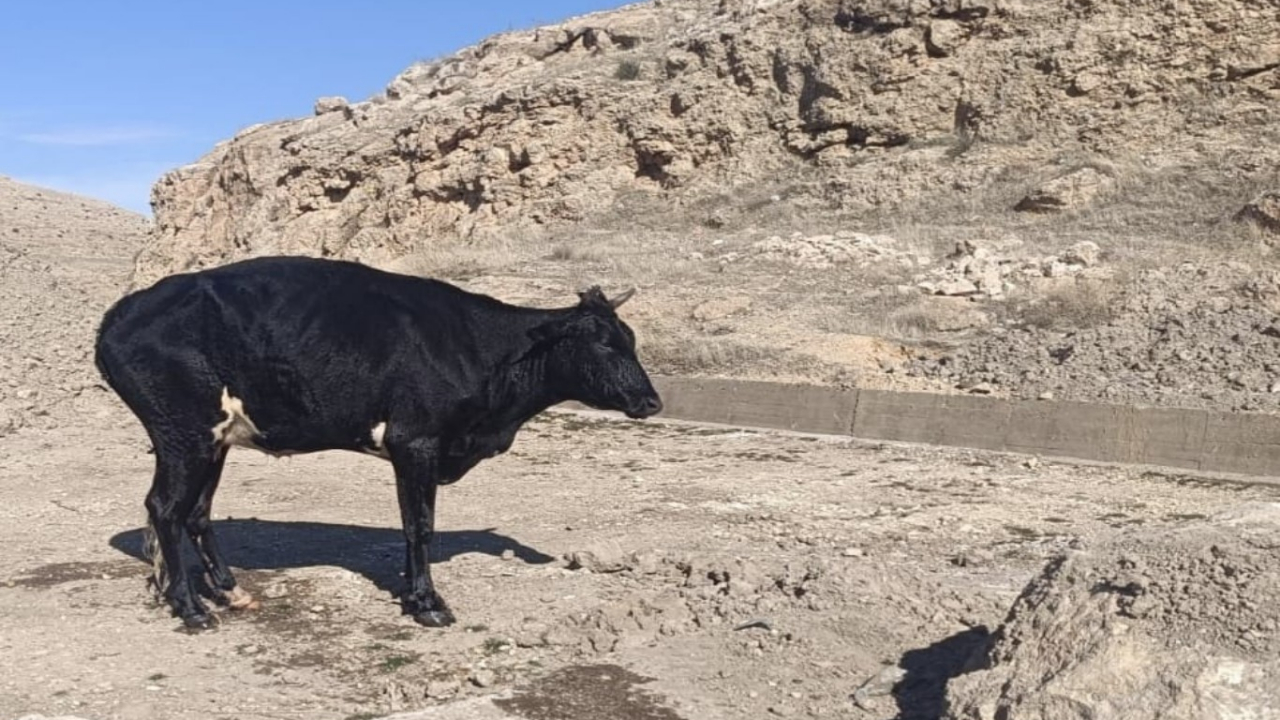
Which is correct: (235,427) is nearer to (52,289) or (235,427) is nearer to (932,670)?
(932,670)

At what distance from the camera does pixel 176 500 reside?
7.32 meters

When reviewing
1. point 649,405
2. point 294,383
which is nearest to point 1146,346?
point 649,405

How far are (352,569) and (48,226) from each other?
132ft

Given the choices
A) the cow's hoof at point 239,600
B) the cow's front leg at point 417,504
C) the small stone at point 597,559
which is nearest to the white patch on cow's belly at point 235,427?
the cow's front leg at point 417,504

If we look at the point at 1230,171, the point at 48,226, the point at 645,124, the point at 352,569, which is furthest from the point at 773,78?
the point at 48,226

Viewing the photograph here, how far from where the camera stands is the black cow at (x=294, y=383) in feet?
23.8

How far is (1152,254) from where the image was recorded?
1827 centimetres

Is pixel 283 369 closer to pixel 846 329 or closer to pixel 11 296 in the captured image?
pixel 846 329

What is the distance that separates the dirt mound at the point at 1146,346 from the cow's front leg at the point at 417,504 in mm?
8366

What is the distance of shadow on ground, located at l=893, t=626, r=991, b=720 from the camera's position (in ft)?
18.3

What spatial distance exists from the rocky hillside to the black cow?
614 inches

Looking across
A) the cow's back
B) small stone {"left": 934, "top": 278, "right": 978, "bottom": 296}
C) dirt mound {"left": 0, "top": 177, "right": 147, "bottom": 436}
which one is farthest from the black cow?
small stone {"left": 934, "top": 278, "right": 978, "bottom": 296}

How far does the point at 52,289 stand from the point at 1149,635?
2550cm

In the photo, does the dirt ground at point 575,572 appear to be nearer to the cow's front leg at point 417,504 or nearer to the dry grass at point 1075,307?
the cow's front leg at point 417,504
